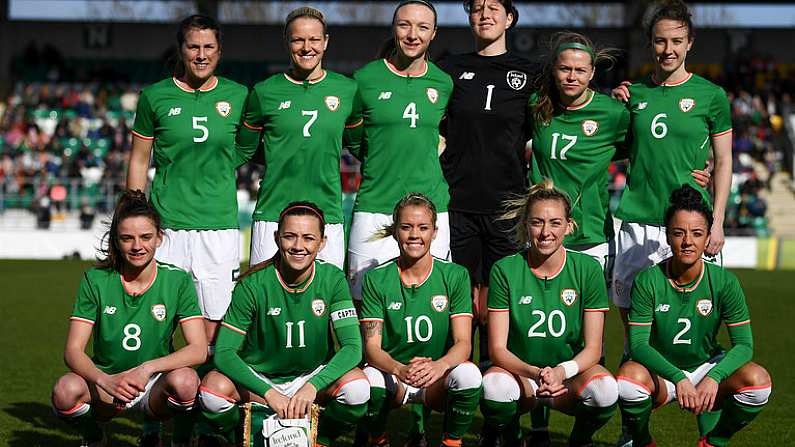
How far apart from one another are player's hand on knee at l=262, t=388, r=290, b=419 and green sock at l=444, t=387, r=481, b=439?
735 mm

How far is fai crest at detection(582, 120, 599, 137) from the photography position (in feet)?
16.4

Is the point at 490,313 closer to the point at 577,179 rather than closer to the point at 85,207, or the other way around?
the point at 577,179

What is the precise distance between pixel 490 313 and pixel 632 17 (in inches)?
929

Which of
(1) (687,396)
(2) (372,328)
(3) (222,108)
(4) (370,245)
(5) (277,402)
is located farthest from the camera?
(4) (370,245)

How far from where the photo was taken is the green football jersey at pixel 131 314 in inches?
179

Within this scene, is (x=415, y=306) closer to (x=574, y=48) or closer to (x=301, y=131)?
(x=301, y=131)

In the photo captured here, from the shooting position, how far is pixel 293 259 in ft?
14.6

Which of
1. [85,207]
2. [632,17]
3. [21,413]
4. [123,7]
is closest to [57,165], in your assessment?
[85,207]

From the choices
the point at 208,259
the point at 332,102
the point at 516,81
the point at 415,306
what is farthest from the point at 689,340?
the point at 208,259

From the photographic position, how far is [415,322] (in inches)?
186

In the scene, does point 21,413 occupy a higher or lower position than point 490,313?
lower

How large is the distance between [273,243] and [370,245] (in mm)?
486

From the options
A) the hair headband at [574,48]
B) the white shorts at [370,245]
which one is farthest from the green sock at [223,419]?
the hair headband at [574,48]

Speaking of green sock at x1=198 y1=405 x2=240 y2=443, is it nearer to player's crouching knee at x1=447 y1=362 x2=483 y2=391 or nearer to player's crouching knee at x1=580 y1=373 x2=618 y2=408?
player's crouching knee at x1=447 y1=362 x2=483 y2=391
